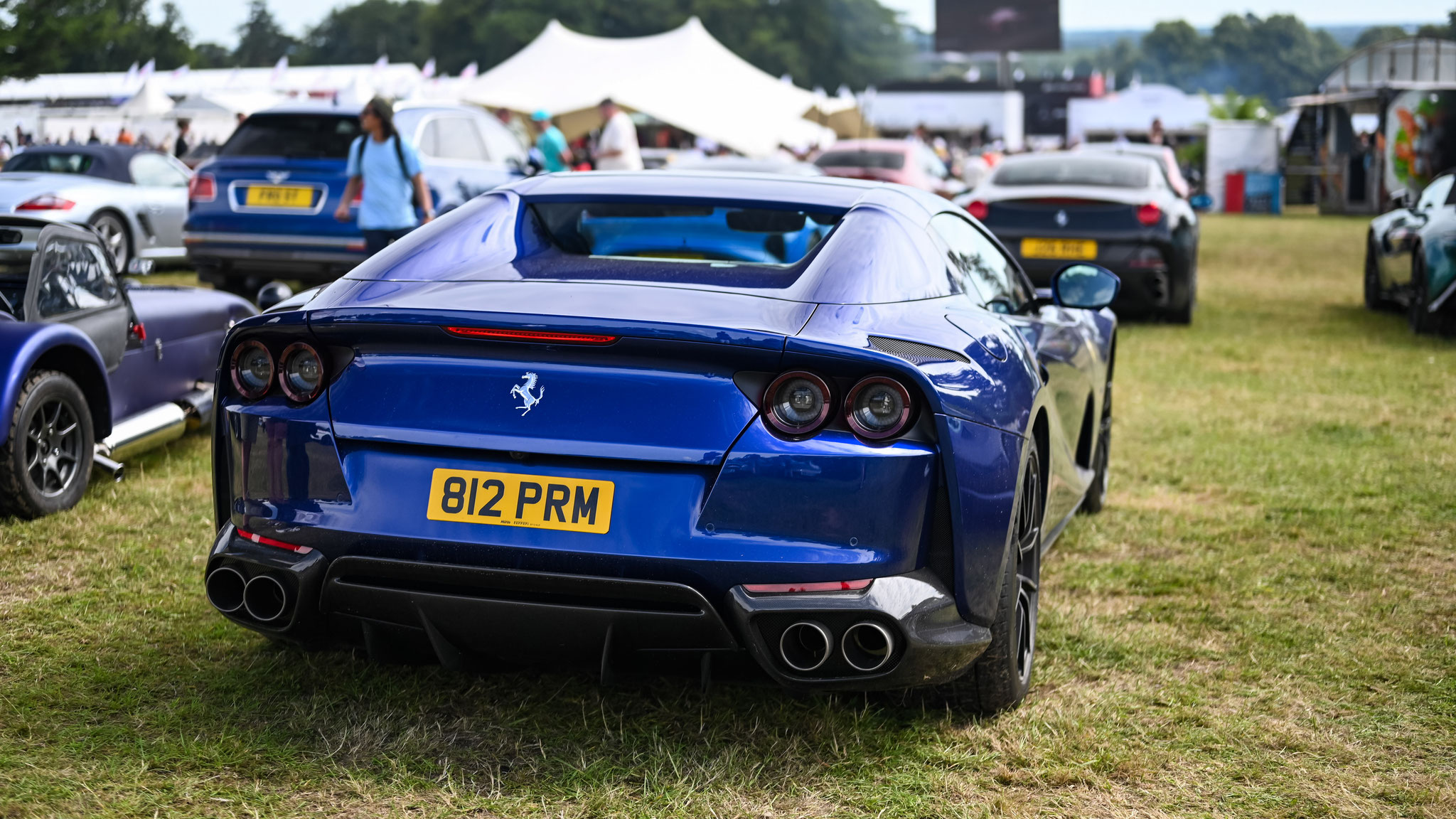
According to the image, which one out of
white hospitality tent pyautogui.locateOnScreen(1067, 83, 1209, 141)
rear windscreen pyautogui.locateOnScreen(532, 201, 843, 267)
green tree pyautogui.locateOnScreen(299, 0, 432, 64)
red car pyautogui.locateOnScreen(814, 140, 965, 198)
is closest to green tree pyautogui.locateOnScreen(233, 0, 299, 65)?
green tree pyautogui.locateOnScreen(299, 0, 432, 64)

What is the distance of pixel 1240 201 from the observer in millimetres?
35094

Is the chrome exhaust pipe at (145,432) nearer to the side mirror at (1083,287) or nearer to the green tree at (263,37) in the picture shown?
the side mirror at (1083,287)

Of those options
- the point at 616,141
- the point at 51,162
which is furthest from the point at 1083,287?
the point at 51,162

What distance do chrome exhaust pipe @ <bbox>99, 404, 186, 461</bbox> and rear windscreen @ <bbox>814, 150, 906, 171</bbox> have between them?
13.1 m

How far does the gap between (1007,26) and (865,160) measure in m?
66.3

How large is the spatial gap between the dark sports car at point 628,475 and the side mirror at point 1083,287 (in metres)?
1.44

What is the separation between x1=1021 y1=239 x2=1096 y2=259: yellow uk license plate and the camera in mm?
11125

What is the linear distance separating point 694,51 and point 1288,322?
21404 mm

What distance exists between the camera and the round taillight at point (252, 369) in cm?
309

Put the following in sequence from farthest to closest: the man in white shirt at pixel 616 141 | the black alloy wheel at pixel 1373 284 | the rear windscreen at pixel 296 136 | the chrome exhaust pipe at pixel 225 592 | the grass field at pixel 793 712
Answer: the man in white shirt at pixel 616 141, the black alloy wheel at pixel 1373 284, the rear windscreen at pixel 296 136, the chrome exhaust pipe at pixel 225 592, the grass field at pixel 793 712

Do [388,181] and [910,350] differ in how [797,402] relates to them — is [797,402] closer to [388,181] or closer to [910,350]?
[910,350]

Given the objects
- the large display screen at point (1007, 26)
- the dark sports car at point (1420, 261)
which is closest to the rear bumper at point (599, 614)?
the dark sports car at point (1420, 261)

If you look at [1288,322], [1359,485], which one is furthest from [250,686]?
[1288,322]

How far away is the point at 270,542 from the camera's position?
3059mm
